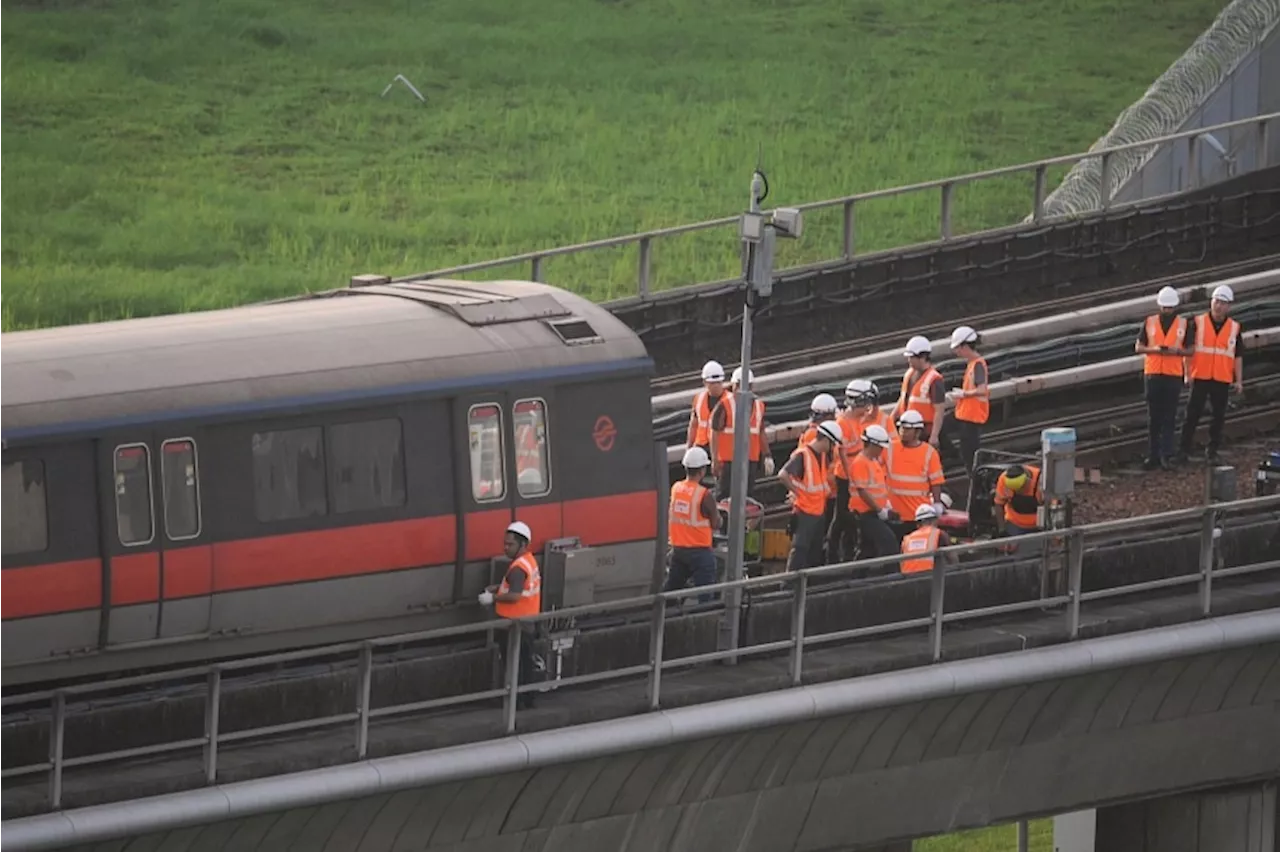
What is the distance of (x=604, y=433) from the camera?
21.5m

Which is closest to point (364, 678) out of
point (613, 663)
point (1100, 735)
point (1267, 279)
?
point (613, 663)

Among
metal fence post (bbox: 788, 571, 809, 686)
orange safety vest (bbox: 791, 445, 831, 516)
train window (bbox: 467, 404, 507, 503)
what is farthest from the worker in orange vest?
train window (bbox: 467, 404, 507, 503)

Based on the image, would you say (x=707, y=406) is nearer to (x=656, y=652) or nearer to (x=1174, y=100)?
(x=656, y=652)

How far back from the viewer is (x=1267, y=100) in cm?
3878

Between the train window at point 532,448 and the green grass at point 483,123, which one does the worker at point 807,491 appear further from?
the green grass at point 483,123

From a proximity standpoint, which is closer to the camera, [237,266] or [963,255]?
[963,255]

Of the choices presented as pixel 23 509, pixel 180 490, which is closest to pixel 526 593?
→ pixel 180 490

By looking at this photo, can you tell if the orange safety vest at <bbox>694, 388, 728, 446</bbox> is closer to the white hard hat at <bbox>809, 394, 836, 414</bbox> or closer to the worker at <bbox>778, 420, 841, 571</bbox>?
the white hard hat at <bbox>809, 394, 836, 414</bbox>

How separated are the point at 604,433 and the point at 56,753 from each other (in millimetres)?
5898

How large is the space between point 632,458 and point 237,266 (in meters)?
22.2

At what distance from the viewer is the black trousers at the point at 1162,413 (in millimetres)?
27156

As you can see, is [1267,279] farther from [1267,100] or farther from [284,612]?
[284,612]

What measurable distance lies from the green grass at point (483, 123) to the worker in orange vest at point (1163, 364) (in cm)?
1101

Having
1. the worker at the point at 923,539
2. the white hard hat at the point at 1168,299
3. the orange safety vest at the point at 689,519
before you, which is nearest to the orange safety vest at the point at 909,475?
the worker at the point at 923,539
